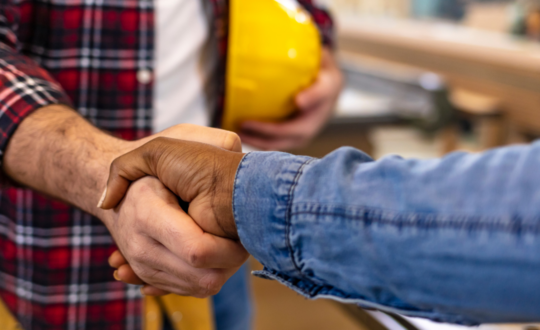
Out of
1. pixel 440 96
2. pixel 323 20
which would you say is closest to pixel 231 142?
pixel 323 20

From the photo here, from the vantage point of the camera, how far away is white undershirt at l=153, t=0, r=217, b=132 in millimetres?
997

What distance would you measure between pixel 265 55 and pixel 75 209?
50cm

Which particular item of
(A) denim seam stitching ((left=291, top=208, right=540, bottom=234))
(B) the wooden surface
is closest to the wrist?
(A) denim seam stitching ((left=291, top=208, right=540, bottom=234))

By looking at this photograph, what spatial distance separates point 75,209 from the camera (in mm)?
936

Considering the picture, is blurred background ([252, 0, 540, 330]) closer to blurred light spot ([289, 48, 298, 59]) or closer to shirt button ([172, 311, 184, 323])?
blurred light spot ([289, 48, 298, 59])

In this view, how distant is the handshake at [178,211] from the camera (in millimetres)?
593

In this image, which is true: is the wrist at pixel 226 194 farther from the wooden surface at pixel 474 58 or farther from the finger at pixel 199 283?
the wooden surface at pixel 474 58

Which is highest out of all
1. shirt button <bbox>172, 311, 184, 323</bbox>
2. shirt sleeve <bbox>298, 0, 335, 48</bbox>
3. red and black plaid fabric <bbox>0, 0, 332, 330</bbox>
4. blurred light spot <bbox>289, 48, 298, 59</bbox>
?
shirt sleeve <bbox>298, 0, 335, 48</bbox>

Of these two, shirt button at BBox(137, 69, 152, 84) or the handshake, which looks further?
shirt button at BBox(137, 69, 152, 84)

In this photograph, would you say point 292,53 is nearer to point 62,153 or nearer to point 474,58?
point 62,153

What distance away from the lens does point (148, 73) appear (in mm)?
976

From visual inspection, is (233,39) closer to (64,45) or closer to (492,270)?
(64,45)

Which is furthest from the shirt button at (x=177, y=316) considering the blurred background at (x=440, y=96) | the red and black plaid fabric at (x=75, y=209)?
the blurred background at (x=440, y=96)

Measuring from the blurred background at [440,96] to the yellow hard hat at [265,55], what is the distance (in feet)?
3.60
